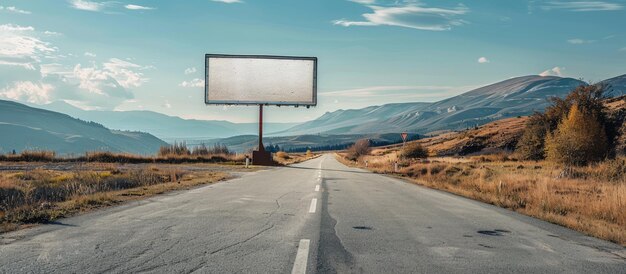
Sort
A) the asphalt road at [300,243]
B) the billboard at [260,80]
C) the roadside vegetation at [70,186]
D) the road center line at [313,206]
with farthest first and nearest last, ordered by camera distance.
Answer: the billboard at [260,80]
the road center line at [313,206]
the roadside vegetation at [70,186]
the asphalt road at [300,243]

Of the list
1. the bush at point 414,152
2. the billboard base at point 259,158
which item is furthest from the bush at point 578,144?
the bush at point 414,152

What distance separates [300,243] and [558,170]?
88.5ft

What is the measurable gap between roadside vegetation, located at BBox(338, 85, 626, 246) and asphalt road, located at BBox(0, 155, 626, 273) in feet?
5.27

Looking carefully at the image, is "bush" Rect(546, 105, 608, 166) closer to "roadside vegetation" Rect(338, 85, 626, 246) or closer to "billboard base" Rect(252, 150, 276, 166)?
"roadside vegetation" Rect(338, 85, 626, 246)

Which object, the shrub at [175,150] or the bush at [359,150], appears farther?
the bush at [359,150]

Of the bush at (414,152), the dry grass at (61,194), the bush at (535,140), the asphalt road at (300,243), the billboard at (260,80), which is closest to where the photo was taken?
the asphalt road at (300,243)

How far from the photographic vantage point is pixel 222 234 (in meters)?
6.95

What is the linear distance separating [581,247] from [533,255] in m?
1.09

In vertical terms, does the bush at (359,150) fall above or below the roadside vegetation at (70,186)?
above

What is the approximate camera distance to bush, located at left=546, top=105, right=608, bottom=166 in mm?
34594

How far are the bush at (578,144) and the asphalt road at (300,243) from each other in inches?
1124

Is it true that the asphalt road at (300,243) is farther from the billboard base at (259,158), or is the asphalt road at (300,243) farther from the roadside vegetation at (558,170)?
the billboard base at (259,158)

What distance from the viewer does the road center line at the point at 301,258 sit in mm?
4941

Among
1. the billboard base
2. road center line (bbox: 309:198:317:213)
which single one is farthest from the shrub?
road center line (bbox: 309:198:317:213)
